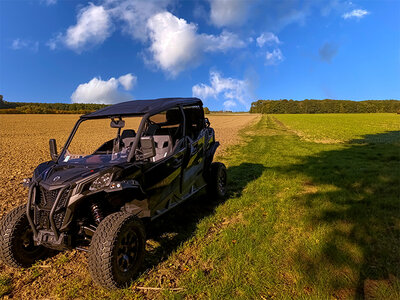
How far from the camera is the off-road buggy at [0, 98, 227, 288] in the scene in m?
2.44

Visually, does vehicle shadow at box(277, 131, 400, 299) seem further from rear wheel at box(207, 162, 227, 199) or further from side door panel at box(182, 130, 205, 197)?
side door panel at box(182, 130, 205, 197)

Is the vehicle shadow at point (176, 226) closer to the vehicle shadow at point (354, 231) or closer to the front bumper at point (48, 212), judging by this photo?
the front bumper at point (48, 212)

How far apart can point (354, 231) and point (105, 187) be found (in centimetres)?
362

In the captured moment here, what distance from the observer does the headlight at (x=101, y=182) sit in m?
2.52

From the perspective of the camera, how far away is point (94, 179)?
255cm

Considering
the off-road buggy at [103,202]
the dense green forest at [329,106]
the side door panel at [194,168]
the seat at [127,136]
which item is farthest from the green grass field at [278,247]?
the dense green forest at [329,106]

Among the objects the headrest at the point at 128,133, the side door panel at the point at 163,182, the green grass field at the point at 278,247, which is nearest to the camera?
the green grass field at the point at 278,247

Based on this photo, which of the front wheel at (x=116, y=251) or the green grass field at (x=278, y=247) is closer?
the front wheel at (x=116, y=251)

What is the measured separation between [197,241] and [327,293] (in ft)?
5.84

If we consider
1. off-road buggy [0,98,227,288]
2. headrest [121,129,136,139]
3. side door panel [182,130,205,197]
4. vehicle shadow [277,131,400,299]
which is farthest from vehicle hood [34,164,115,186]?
vehicle shadow [277,131,400,299]

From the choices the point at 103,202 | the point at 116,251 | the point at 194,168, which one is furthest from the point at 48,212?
the point at 194,168

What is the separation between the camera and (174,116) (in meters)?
4.36

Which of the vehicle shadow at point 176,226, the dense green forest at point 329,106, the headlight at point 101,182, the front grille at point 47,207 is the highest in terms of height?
the dense green forest at point 329,106

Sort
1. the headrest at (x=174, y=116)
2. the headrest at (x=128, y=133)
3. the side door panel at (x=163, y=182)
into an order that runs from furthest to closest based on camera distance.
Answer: the headrest at (x=174, y=116) → the headrest at (x=128, y=133) → the side door panel at (x=163, y=182)
